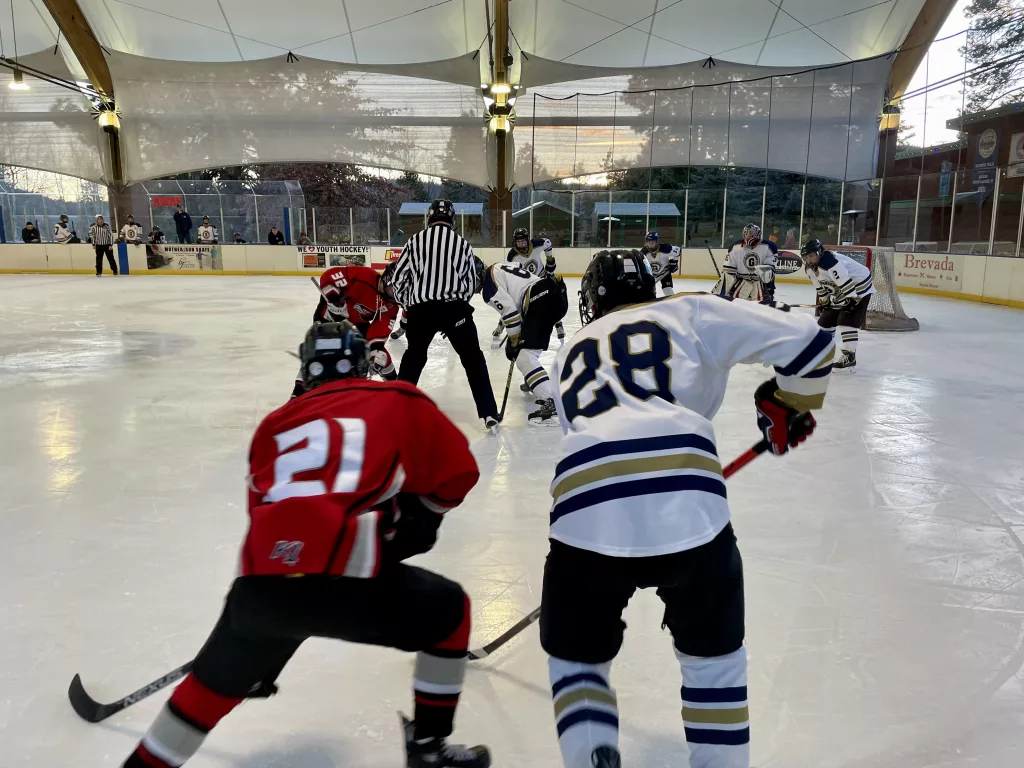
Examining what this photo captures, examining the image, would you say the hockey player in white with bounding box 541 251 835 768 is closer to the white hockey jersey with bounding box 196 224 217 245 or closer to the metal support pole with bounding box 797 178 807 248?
the white hockey jersey with bounding box 196 224 217 245

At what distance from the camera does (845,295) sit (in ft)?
19.7

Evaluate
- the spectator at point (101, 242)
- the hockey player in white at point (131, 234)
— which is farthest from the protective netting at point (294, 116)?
the spectator at point (101, 242)

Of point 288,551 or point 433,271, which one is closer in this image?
point 288,551

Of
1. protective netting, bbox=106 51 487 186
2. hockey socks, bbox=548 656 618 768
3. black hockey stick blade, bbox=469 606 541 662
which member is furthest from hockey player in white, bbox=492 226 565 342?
protective netting, bbox=106 51 487 186

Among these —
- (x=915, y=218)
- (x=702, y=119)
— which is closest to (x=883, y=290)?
(x=915, y=218)

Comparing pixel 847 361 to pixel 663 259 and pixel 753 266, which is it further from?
pixel 663 259

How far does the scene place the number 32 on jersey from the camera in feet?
4.25

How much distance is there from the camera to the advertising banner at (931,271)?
11409 mm

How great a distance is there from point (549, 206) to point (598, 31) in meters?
3.70

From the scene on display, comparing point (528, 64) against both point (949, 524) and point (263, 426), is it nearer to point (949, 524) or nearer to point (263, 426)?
point (949, 524)

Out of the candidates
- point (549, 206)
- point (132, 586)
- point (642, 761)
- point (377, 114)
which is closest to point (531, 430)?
point (132, 586)

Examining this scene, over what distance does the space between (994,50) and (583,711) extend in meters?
16.0

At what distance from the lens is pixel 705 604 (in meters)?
1.22

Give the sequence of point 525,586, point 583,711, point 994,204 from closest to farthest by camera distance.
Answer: point 583,711 → point 525,586 → point 994,204
